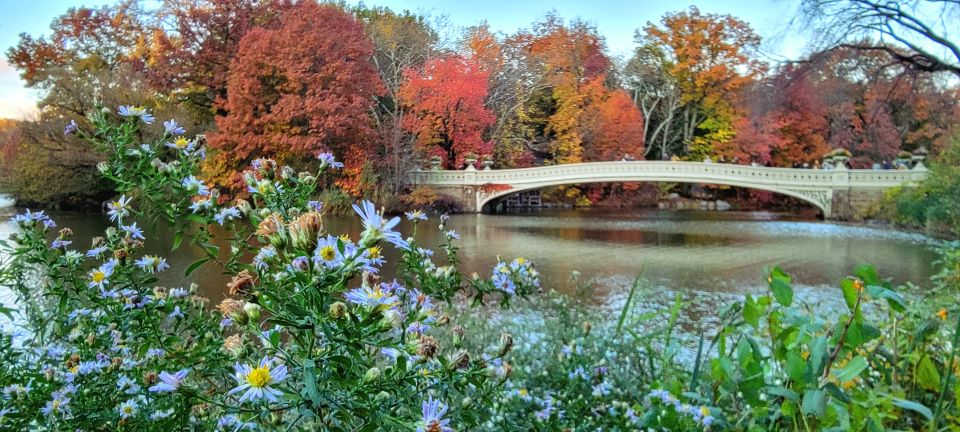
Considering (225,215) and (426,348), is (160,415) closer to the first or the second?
(225,215)

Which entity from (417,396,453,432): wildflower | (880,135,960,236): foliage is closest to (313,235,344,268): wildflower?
(417,396,453,432): wildflower

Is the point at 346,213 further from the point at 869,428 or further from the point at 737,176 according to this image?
the point at 869,428

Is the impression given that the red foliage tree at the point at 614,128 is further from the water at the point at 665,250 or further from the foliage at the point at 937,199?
the foliage at the point at 937,199

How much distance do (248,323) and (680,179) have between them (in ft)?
32.7

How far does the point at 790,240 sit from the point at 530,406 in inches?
233

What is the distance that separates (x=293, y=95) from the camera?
7.33 meters

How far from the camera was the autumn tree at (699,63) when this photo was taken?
37.8 ft

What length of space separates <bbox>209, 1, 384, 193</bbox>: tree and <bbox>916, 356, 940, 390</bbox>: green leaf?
6.80 meters

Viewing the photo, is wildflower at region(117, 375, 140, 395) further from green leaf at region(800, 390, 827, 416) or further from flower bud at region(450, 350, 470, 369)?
green leaf at region(800, 390, 827, 416)

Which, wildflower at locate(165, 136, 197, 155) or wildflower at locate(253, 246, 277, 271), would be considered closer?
wildflower at locate(253, 246, 277, 271)

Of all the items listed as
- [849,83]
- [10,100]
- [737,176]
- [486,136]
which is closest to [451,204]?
[486,136]

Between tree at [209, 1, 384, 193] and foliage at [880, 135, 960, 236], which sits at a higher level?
tree at [209, 1, 384, 193]

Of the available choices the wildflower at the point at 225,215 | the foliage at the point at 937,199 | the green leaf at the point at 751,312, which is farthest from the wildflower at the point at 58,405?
the foliage at the point at 937,199

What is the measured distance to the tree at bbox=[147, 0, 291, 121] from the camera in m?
7.94
